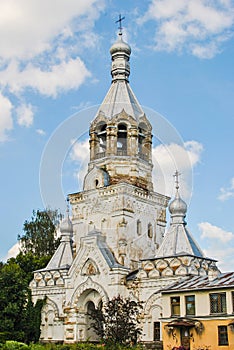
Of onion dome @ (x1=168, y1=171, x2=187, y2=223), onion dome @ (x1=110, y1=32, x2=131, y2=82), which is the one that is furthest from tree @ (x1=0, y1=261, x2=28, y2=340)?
onion dome @ (x1=110, y1=32, x2=131, y2=82)

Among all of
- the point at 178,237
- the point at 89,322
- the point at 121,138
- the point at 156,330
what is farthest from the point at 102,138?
the point at 156,330

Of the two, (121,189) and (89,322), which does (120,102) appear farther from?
(89,322)

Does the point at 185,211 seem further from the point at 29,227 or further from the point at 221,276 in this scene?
the point at 29,227

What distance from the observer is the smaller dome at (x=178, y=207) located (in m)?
35.6

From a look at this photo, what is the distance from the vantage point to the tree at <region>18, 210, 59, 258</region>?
49.8 m

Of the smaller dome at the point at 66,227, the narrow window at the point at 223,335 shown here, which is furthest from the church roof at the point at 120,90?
the narrow window at the point at 223,335

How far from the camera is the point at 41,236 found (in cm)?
5038

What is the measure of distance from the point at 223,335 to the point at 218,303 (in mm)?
1521

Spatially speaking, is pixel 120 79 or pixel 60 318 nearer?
pixel 60 318

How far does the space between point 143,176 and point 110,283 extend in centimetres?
901

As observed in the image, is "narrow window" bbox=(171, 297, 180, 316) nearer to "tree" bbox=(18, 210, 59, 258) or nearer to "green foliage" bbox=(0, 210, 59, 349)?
"green foliage" bbox=(0, 210, 59, 349)

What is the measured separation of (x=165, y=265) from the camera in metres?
32.1

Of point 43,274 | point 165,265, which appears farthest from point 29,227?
point 165,265

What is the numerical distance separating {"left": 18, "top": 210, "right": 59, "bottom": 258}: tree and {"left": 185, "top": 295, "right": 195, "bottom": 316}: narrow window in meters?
24.4
